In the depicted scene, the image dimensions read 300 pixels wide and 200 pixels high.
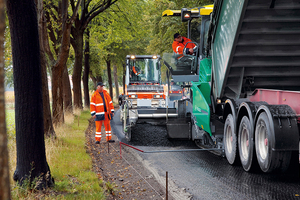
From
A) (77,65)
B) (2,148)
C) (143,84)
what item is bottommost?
(2,148)

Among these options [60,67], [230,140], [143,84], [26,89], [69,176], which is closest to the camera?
[26,89]

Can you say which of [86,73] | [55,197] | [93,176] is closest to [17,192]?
[55,197]

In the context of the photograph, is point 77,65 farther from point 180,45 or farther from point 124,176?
point 124,176

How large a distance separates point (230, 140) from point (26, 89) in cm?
424

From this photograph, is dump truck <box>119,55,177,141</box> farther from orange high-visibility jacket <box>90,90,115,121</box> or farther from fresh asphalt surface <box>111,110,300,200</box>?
fresh asphalt surface <box>111,110,300,200</box>

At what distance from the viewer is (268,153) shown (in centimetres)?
502

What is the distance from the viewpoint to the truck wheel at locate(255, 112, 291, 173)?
494cm

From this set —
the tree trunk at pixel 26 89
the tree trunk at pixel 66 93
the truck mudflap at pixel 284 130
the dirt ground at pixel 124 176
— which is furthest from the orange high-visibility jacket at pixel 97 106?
the tree trunk at pixel 66 93

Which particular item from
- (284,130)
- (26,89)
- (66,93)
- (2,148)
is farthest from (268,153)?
(66,93)

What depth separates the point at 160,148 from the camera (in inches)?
349

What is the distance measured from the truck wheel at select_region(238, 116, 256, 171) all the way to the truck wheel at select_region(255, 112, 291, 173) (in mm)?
251

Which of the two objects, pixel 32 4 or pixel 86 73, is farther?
pixel 86 73

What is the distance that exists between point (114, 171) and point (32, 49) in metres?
3.20

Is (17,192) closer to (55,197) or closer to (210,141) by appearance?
(55,197)
